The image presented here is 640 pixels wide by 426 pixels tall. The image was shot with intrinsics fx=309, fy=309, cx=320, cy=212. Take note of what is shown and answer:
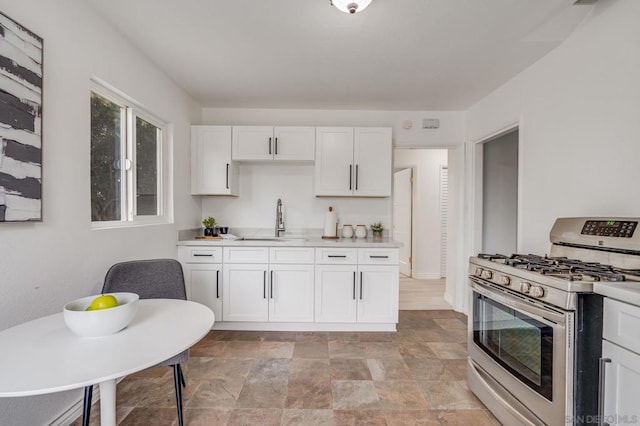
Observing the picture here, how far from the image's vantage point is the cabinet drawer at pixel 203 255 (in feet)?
10.1

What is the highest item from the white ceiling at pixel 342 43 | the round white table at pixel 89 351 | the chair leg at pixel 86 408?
the white ceiling at pixel 342 43

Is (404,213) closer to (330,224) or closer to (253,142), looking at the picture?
(330,224)

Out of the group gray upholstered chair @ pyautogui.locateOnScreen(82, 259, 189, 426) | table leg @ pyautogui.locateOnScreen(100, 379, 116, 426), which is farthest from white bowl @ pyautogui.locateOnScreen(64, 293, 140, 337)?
gray upholstered chair @ pyautogui.locateOnScreen(82, 259, 189, 426)

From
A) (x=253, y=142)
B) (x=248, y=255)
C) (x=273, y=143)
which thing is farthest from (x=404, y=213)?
(x=248, y=255)

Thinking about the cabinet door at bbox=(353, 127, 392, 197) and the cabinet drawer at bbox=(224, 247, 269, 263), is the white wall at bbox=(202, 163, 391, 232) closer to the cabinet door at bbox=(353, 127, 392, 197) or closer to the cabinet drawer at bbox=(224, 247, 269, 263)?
the cabinet door at bbox=(353, 127, 392, 197)

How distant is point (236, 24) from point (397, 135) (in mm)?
2262

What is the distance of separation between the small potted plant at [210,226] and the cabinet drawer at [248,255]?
47 cm

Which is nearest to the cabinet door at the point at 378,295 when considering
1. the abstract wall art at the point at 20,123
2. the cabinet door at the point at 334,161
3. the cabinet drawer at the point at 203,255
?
the cabinet door at the point at 334,161

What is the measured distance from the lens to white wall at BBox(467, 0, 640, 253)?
67.7 inches

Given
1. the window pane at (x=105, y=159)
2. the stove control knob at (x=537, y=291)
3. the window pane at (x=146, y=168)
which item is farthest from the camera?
the window pane at (x=146, y=168)

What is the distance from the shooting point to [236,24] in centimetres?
202

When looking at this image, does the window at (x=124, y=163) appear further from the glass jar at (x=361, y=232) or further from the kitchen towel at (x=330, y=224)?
the glass jar at (x=361, y=232)

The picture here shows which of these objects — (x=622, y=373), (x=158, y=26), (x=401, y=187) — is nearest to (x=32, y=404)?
(x=158, y=26)

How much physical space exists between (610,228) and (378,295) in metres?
1.89
